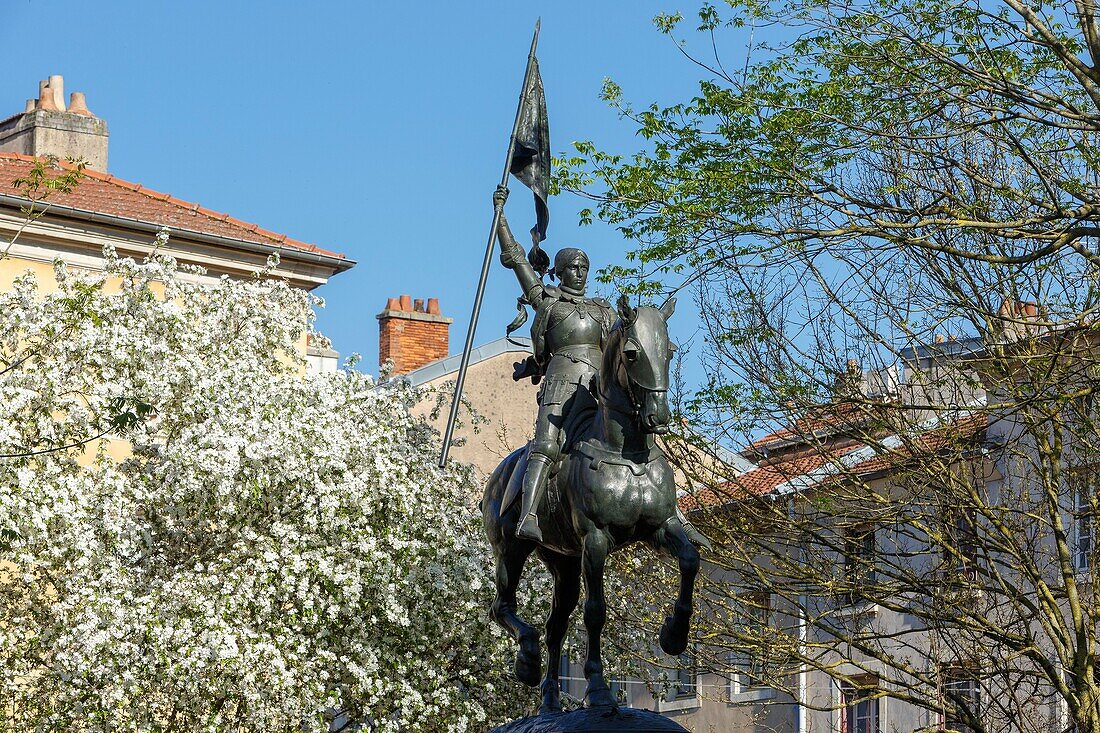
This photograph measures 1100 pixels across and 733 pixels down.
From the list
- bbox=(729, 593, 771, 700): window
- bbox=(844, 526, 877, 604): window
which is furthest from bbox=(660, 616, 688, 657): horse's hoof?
bbox=(729, 593, 771, 700): window

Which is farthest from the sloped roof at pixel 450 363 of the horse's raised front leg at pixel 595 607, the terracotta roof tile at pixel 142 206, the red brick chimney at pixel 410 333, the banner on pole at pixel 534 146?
the horse's raised front leg at pixel 595 607

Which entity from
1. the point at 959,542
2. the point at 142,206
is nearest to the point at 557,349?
the point at 959,542

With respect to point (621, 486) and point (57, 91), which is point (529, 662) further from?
point (57, 91)

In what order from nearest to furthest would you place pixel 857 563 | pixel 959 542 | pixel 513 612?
pixel 513 612, pixel 857 563, pixel 959 542

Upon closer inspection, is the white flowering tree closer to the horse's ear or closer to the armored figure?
the armored figure

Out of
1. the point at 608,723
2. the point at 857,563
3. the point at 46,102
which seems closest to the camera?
the point at 608,723

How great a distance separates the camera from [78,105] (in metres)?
35.3

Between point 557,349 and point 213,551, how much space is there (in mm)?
8215

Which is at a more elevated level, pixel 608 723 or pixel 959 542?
pixel 959 542

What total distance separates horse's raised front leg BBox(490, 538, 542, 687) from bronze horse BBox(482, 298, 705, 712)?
30 cm

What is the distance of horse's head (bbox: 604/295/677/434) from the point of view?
10.6 metres

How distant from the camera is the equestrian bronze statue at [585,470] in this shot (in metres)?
10.8

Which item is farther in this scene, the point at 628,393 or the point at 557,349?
the point at 557,349

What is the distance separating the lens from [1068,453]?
20.2 metres
